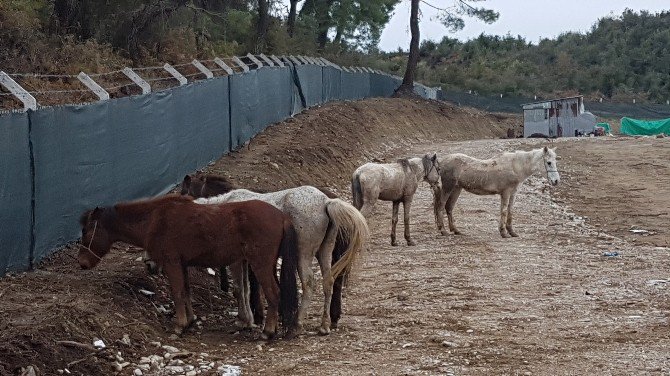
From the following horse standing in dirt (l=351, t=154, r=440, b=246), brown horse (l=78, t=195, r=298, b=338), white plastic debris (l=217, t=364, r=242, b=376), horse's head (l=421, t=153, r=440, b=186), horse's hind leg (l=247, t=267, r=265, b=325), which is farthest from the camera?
horse's head (l=421, t=153, r=440, b=186)

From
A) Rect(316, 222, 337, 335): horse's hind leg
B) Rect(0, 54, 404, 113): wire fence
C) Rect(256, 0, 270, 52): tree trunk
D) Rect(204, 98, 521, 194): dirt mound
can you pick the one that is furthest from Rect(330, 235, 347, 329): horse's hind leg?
Rect(256, 0, 270, 52): tree trunk

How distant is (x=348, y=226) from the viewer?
9.48m

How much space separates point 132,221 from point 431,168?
758 cm

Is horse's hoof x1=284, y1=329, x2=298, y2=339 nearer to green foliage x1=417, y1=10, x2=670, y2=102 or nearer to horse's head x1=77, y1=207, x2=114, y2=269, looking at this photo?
horse's head x1=77, y1=207, x2=114, y2=269

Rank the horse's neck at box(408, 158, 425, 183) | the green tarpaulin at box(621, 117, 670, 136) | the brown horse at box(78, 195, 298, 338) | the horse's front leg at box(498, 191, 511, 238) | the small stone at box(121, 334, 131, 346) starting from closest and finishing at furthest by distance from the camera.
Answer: the small stone at box(121, 334, 131, 346) < the brown horse at box(78, 195, 298, 338) < the horse's neck at box(408, 158, 425, 183) < the horse's front leg at box(498, 191, 511, 238) < the green tarpaulin at box(621, 117, 670, 136)

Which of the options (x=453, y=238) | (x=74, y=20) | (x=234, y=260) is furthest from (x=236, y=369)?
(x=74, y=20)

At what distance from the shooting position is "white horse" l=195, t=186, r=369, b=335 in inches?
373

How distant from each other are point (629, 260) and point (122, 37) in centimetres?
1389

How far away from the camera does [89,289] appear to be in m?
9.38

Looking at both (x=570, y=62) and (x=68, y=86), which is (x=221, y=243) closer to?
(x=68, y=86)

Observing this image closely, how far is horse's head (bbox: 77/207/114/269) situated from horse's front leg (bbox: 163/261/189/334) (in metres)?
0.84

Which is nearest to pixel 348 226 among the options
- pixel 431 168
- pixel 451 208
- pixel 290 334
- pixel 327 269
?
pixel 327 269

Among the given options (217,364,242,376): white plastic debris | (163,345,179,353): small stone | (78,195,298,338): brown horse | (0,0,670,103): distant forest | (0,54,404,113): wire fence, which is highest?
(0,0,670,103): distant forest

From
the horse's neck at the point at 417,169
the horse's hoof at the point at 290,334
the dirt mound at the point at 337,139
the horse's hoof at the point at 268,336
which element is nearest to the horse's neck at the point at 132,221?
the horse's hoof at the point at 268,336
